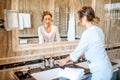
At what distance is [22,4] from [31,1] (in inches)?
5.3

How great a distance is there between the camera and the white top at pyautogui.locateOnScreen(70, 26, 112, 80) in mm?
1658

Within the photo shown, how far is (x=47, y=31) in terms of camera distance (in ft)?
6.99

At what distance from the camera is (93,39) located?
1.65m

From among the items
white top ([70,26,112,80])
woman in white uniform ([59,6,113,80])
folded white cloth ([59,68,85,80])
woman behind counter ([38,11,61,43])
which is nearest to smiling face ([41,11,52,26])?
woman behind counter ([38,11,61,43])

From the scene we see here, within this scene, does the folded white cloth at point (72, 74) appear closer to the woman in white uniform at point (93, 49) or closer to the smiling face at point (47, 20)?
the woman in white uniform at point (93, 49)

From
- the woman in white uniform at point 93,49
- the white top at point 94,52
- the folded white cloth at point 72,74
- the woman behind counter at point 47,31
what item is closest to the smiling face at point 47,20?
the woman behind counter at point 47,31

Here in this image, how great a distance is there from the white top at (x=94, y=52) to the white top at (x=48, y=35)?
0.51 metres

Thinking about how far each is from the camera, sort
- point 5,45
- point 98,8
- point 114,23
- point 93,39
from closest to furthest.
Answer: point 93,39 → point 5,45 → point 98,8 → point 114,23

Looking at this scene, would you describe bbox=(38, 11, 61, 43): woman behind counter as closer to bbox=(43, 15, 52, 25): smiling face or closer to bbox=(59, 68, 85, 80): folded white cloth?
bbox=(43, 15, 52, 25): smiling face

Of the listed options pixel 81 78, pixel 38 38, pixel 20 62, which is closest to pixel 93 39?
pixel 81 78

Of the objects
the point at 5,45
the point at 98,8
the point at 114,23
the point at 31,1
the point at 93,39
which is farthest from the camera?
the point at 114,23

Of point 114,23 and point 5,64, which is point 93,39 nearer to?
point 5,64

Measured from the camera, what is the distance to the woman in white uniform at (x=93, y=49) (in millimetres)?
1660

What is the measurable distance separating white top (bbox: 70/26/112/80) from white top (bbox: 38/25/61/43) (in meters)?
0.51
